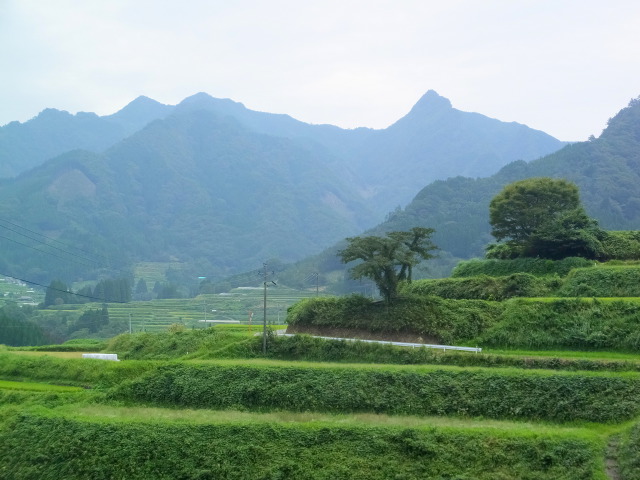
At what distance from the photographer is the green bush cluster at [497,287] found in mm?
29470

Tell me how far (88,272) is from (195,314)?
79853mm

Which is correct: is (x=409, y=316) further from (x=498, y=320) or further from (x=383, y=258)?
(x=498, y=320)

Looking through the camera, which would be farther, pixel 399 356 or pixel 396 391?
pixel 399 356

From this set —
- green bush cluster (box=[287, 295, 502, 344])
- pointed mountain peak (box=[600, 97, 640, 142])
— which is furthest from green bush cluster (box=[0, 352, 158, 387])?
pointed mountain peak (box=[600, 97, 640, 142])

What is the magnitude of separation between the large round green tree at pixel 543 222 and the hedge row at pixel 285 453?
19.2m

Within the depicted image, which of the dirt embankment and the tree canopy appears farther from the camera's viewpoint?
A: the tree canopy

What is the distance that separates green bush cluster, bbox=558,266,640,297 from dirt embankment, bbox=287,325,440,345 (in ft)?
23.3

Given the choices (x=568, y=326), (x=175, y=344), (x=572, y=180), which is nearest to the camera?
(x=568, y=326)

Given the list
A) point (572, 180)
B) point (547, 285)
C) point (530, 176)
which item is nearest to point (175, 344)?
point (547, 285)

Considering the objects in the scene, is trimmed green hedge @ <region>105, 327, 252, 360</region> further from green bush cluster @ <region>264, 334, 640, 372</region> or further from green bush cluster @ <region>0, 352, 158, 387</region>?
green bush cluster @ <region>0, 352, 158, 387</region>

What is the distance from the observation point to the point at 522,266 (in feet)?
113

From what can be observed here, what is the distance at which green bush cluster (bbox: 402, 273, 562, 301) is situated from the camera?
29.5 metres

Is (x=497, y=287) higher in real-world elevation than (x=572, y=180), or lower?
lower

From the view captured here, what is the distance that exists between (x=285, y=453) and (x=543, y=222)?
24.4 m
